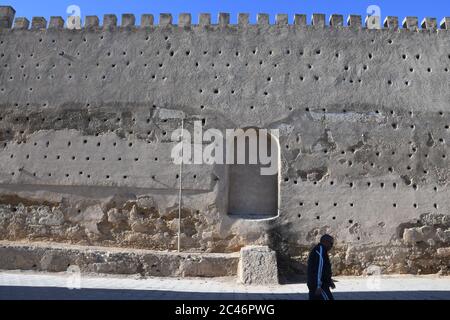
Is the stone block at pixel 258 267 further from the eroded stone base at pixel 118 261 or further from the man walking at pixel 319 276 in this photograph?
the man walking at pixel 319 276

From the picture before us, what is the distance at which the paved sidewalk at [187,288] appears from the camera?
6072 millimetres

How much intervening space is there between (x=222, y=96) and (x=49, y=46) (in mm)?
3952

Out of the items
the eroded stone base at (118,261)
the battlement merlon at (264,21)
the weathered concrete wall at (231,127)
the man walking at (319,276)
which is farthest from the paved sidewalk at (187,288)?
the battlement merlon at (264,21)

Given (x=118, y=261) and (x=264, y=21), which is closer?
(x=118, y=261)

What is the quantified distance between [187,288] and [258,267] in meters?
1.41

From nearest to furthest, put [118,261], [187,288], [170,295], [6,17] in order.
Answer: [170,295]
[187,288]
[118,261]
[6,17]

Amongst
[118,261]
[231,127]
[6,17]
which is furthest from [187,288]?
[6,17]

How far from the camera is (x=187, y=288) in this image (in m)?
6.93

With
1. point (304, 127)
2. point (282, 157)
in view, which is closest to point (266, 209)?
point (282, 157)

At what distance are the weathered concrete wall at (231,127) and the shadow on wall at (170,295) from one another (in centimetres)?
196

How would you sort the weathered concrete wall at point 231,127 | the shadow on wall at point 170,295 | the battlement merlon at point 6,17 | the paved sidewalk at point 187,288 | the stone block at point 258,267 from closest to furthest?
the shadow on wall at point 170,295 < the paved sidewalk at point 187,288 < the stone block at point 258,267 < the weathered concrete wall at point 231,127 < the battlement merlon at point 6,17

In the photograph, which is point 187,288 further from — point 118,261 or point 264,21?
point 264,21

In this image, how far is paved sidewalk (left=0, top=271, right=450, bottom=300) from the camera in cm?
607
